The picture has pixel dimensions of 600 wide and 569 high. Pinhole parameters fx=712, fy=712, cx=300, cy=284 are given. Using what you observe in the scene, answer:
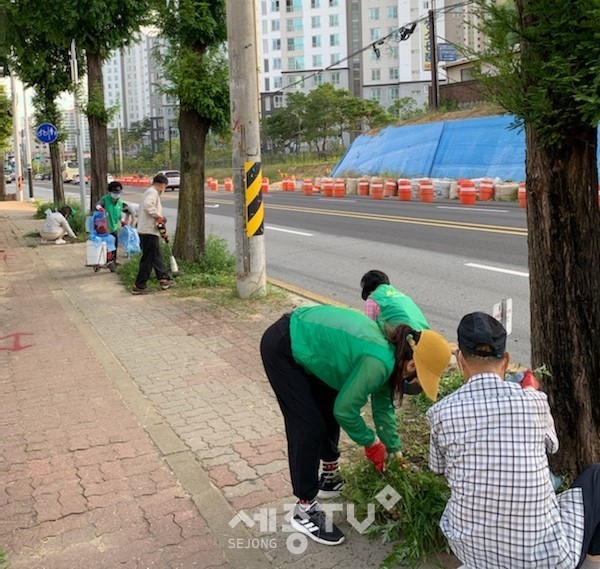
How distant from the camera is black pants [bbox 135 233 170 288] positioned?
32.1 feet

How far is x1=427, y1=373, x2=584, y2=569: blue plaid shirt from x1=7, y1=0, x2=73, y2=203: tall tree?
1506cm

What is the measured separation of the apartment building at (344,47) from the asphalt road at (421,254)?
229ft

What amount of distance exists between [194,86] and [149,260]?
8.54 feet

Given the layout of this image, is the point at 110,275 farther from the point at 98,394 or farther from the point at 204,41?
the point at 98,394

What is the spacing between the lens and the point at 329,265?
39.5 feet

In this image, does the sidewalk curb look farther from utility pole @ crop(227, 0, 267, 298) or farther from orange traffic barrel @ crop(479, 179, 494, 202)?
orange traffic barrel @ crop(479, 179, 494, 202)

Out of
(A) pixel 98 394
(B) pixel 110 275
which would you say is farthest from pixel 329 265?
(A) pixel 98 394

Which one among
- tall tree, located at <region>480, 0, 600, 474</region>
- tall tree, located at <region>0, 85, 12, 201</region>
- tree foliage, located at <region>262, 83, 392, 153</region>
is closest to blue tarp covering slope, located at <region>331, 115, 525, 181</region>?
tall tree, located at <region>0, 85, 12, 201</region>

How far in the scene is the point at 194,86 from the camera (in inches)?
403

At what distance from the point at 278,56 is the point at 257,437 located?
92.3 m

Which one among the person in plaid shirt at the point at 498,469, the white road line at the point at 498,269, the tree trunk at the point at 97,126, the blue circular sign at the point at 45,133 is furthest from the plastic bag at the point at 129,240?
the person in plaid shirt at the point at 498,469

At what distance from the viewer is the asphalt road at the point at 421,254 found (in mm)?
8766

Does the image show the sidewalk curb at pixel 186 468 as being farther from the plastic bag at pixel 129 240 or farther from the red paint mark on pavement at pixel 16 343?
the plastic bag at pixel 129 240

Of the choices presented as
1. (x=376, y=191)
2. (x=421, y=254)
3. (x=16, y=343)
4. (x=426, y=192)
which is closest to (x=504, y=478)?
(x=16, y=343)
